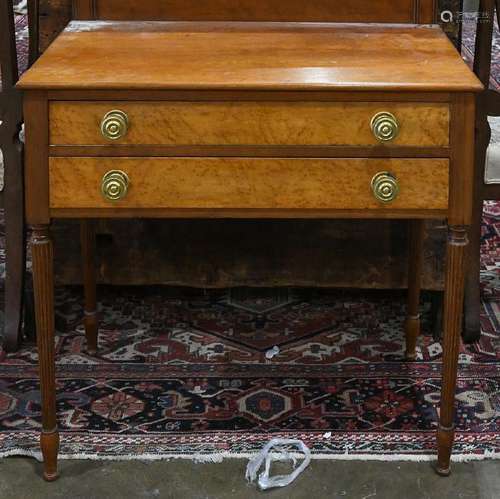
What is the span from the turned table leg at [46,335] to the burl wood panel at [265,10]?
0.66 metres

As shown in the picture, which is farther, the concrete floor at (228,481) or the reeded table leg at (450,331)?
the concrete floor at (228,481)

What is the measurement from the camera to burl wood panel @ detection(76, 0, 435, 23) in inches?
96.5

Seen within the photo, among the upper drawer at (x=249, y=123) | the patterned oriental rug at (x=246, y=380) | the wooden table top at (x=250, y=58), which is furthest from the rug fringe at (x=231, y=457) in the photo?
the wooden table top at (x=250, y=58)

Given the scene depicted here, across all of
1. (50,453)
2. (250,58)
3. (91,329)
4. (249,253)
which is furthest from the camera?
(249,253)

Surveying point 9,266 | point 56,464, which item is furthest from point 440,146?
point 9,266

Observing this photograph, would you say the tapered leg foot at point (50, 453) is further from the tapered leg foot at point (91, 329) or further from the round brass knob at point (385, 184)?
the round brass knob at point (385, 184)

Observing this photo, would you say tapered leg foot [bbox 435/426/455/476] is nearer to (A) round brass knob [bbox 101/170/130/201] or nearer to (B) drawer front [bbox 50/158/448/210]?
(B) drawer front [bbox 50/158/448/210]

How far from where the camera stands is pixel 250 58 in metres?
2.14

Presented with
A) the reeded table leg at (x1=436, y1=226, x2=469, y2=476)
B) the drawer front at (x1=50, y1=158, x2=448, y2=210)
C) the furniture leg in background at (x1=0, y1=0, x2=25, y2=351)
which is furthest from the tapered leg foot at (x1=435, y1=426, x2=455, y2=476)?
the furniture leg in background at (x1=0, y1=0, x2=25, y2=351)

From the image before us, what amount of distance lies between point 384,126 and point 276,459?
837 millimetres

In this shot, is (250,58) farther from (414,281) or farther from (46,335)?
(414,281)

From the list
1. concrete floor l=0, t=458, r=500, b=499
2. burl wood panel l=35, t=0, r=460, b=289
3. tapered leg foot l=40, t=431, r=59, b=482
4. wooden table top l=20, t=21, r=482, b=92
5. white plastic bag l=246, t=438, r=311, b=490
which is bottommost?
concrete floor l=0, t=458, r=500, b=499

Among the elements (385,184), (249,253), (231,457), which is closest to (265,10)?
(385,184)

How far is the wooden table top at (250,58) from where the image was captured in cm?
197
